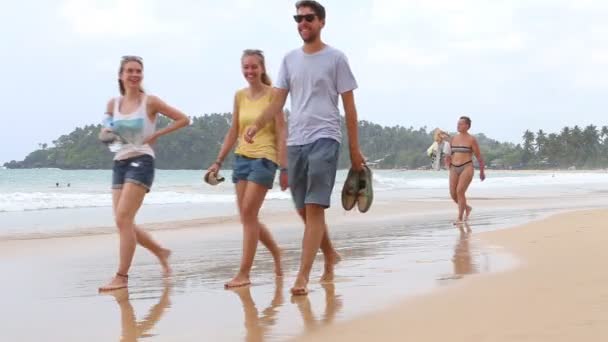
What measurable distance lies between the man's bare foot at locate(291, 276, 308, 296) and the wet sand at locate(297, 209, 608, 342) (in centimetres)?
66

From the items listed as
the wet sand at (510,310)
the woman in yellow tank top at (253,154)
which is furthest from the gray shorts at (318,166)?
the wet sand at (510,310)

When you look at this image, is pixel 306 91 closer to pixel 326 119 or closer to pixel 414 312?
pixel 326 119

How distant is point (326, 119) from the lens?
15.0 feet

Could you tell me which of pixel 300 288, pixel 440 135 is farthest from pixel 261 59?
pixel 440 135

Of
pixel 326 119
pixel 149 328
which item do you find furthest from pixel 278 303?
pixel 326 119

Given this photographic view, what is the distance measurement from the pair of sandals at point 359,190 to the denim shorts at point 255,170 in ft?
1.59

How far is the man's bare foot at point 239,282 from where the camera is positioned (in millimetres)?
4889

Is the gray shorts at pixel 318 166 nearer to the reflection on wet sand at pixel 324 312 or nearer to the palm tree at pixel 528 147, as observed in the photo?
the reflection on wet sand at pixel 324 312

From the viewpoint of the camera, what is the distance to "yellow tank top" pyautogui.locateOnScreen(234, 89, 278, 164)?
5.02 m

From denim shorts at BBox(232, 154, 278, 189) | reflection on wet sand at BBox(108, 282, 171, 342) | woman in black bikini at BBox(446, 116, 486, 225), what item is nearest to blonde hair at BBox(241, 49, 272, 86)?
denim shorts at BBox(232, 154, 278, 189)

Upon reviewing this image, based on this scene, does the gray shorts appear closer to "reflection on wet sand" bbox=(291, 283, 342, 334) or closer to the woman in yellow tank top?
the woman in yellow tank top

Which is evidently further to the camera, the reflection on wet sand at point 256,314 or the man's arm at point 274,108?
the man's arm at point 274,108

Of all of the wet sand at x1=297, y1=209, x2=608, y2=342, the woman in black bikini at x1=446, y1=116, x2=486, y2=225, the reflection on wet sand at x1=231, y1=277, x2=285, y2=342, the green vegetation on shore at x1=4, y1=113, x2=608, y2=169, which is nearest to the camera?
the wet sand at x1=297, y1=209, x2=608, y2=342

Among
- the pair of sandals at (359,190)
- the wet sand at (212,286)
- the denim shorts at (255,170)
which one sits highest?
the denim shorts at (255,170)
